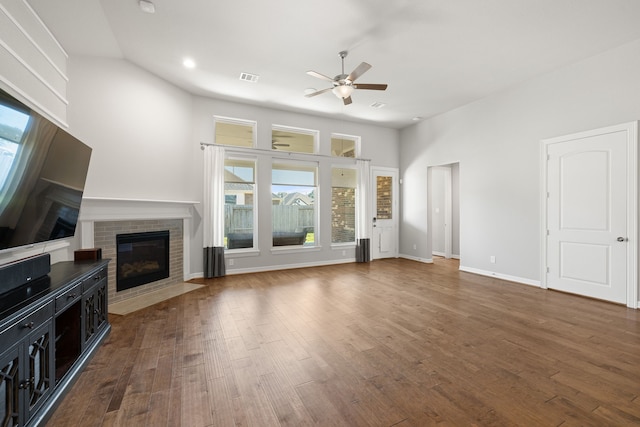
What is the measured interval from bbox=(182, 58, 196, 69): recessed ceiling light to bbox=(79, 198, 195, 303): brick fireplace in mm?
2139

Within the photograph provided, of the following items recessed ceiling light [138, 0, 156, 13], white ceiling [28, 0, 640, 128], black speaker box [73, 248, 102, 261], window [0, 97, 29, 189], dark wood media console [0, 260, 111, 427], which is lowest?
dark wood media console [0, 260, 111, 427]

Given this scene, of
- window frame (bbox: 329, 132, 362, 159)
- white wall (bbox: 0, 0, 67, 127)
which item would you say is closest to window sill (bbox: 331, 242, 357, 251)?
window frame (bbox: 329, 132, 362, 159)

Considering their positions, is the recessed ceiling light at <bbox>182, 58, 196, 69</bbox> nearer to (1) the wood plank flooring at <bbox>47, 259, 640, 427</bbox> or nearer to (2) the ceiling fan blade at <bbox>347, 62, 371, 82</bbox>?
(2) the ceiling fan blade at <bbox>347, 62, 371, 82</bbox>

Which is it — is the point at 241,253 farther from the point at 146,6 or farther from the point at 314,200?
the point at 146,6

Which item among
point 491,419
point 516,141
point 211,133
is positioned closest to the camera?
point 491,419

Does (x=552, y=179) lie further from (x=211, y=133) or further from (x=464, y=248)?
(x=211, y=133)

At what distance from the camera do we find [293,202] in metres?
6.36

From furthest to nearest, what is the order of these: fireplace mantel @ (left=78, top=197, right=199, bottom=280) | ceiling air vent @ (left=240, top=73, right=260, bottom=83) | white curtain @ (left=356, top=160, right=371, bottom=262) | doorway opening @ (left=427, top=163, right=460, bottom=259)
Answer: doorway opening @ (left=427, top=163, right=460, bottom=259)
white curtain @ (left=356, top=160, right=371, bottom=262)
ceiling air vent @ (left=240, top=73, right=260, bottom=83)
fireplace mantel @ (left=78, top=197, right=199, bottom=280)

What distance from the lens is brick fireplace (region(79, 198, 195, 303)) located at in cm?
363

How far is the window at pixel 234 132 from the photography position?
18.4 ft

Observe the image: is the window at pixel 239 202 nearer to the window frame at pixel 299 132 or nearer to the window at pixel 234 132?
the window at pixel 234 132

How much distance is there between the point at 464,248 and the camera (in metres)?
5.91

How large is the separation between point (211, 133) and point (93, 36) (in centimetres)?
225

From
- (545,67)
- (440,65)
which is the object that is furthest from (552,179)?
(440,65)
